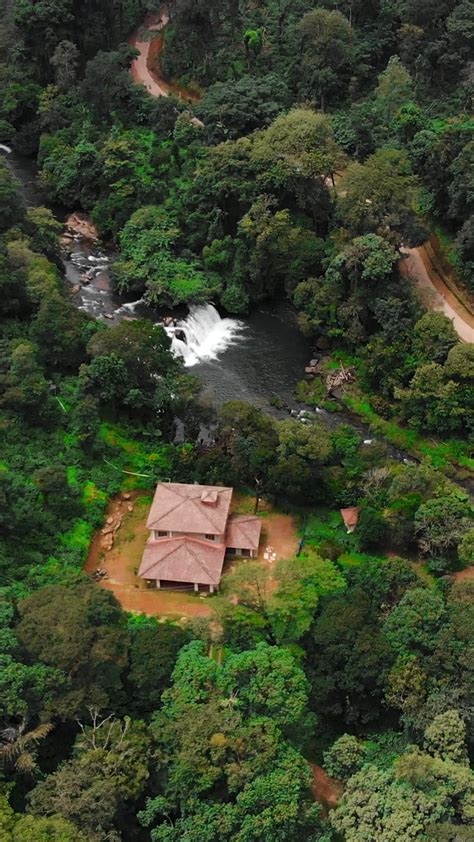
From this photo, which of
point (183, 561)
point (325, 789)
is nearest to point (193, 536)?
point (183, 561)

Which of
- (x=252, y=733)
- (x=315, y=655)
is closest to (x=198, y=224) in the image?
(x=315, y=655)

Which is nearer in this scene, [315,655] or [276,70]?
[315,655]

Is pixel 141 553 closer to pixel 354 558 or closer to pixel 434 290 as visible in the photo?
pixel 354 558

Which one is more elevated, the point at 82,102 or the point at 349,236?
the point at 349,236

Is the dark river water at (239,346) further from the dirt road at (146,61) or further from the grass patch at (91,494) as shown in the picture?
→ the dirt road at (146,61)

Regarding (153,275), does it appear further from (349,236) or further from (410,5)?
(410,5)

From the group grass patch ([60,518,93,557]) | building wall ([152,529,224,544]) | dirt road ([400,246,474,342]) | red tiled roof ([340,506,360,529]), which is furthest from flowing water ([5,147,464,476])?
grass patch ([60,518,93,557])
